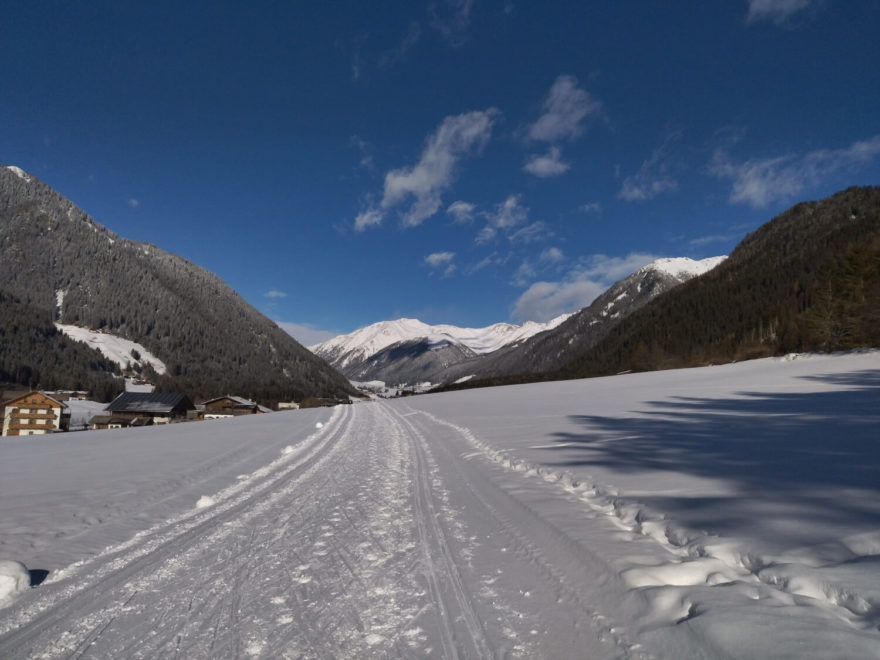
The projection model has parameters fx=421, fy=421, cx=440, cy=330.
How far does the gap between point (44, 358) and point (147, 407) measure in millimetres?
80887

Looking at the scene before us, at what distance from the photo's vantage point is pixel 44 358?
122938mm

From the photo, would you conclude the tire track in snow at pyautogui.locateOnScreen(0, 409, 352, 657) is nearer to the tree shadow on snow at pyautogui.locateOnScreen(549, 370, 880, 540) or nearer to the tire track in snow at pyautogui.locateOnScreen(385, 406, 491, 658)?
the tire track in snow at pyautogui.locateOnScreen(385, 406, 491, 658)

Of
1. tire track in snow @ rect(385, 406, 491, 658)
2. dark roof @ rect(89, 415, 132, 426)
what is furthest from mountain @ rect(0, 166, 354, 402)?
tire track in snow @ rect(385, 406, 491, 658)

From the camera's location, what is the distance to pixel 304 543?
459 cm

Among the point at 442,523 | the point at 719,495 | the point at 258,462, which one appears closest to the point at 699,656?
the point at 442,523

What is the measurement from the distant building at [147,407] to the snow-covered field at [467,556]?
76.7 meters

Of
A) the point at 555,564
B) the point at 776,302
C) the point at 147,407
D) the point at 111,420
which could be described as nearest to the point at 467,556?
Answer: the point at 555,564

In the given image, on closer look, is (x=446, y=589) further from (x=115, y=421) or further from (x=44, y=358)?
(x=44, y=358)

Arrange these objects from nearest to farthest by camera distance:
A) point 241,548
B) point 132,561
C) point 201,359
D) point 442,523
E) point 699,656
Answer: point 699,656 → point 132,561 → point 241,548 → point 442,523 → point 201,359

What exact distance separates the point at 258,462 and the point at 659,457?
8.83 metres

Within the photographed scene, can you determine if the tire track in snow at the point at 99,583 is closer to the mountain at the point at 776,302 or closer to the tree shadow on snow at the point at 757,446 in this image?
the tree shadow on snow at the point at 757,446

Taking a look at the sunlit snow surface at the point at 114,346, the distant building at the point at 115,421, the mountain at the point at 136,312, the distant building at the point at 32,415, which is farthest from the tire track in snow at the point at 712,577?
the sunlit snow surface at the point at 114,346

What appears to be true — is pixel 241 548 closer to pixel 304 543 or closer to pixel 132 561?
pixel 304 543

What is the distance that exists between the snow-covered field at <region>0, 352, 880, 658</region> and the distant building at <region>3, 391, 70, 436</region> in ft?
225
